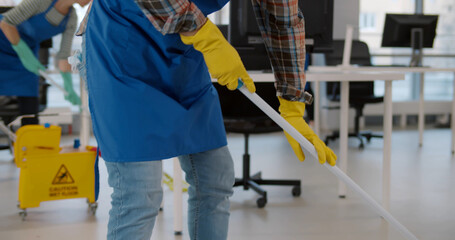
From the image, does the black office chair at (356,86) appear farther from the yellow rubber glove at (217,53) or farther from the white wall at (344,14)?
the yellow rubber glove at (217,53)

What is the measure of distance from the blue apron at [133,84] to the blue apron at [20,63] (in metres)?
1.72

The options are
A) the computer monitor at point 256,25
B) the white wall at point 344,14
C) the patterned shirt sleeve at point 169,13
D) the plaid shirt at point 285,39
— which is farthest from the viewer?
the white wall at point 344,14

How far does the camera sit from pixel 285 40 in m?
1.14

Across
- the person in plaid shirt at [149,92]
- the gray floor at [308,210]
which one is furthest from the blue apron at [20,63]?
the person in plaid shirt at [149,92]

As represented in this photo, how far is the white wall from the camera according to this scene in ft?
16.4

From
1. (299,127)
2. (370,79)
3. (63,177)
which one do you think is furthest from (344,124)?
(63,177)

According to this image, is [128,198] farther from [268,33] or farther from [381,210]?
[381,210]

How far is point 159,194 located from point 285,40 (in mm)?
502

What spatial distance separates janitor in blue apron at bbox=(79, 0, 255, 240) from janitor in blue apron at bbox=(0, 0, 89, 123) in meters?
1.50

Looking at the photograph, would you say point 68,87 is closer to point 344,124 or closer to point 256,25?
point 256,25

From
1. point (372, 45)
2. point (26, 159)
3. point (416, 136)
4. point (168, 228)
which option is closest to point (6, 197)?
point (26, 159)

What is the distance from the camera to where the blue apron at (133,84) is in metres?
0.90

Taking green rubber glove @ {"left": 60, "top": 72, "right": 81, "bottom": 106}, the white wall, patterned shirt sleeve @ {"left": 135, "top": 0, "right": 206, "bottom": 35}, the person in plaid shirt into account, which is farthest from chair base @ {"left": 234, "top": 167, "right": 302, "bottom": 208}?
the white wall

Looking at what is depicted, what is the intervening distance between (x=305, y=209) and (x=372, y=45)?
3.66m
